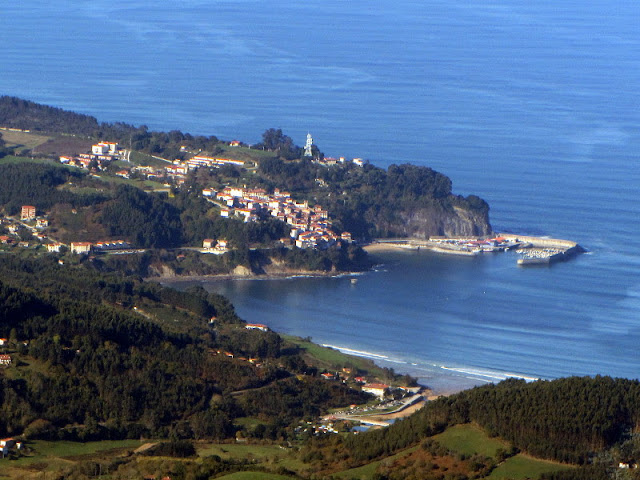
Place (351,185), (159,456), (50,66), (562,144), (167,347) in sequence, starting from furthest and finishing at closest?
(50,66), (562,144), (351,185), (167,347), (159,456)

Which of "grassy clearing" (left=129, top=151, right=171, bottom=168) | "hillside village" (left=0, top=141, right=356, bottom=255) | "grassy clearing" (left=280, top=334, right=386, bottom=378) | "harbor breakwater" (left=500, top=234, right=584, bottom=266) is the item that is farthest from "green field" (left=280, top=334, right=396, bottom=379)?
"grassy clearing" (left=129, top=151, right=171, bottom=168)

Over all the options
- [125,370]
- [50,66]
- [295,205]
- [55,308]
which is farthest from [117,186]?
[50,66]

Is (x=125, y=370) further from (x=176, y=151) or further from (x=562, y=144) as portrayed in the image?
(x=562, y=144)

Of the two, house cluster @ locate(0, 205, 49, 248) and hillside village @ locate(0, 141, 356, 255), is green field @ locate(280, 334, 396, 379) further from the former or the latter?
house cluster @ locate(0, 205, 49, 248)

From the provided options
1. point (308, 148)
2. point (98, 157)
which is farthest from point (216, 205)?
point (308, 148)

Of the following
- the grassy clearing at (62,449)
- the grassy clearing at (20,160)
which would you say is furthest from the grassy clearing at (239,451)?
the grassy clearing at (20,160)

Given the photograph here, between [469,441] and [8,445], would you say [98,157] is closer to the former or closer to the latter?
[8,445]
